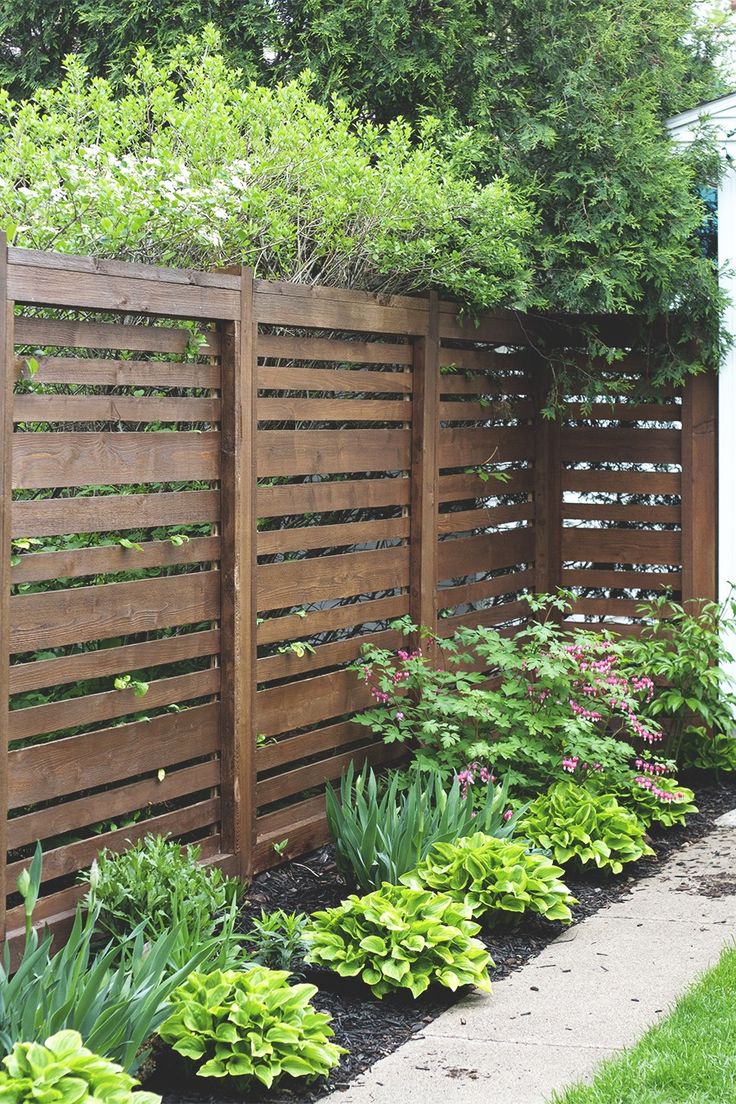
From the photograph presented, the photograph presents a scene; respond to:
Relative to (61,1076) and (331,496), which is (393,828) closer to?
(331,496)

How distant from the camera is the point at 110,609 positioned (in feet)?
13.4

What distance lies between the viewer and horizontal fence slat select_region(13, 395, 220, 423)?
148 inches

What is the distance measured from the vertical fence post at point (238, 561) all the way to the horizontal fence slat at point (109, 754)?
0.31ft

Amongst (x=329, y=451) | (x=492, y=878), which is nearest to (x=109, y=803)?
(x=492, y=878)

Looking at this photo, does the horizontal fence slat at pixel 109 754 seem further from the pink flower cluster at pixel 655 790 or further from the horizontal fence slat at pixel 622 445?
the horizontal fence slat at pixel 622 445

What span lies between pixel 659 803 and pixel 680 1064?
2546 millimetres

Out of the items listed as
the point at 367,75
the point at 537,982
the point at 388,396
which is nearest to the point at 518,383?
the point at 388,396

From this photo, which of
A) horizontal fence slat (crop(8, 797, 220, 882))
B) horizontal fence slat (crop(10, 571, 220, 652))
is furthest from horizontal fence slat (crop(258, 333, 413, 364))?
horizontal fence slat (crop(8, 797, 220, 882))

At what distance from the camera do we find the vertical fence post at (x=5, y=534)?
140 inches

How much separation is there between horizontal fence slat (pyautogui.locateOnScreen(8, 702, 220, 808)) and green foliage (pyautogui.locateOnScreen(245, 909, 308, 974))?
2.14 ft

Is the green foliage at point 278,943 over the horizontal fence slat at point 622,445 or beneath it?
beneath

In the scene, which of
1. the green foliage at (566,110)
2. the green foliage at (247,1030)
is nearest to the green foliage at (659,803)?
the green foliage at (566,110)

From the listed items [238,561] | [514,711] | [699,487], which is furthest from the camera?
[699,487]

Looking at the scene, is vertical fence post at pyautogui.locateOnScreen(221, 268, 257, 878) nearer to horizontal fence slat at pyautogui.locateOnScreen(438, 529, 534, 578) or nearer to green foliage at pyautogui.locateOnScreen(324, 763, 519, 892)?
green foliage at pyautogui.locateOnScreen(324, 763, 519, 892)
